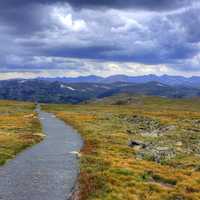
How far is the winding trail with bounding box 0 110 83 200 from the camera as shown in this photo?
25547mm

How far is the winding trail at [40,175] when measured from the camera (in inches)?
1006

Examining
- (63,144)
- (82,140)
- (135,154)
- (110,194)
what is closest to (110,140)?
(82,140)

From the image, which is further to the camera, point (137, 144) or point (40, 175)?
point (137, 144)

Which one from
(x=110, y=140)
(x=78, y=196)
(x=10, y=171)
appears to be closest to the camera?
(x=78, y=196)

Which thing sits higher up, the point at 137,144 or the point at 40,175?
the point at 40,175

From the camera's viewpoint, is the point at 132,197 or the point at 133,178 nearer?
the point at 132,197

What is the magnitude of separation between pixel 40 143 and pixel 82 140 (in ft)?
26.5

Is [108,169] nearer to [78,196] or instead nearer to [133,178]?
[133,178]

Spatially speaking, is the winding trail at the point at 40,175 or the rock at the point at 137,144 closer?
the winding trail at the point at 40,175

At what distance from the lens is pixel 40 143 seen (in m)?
54.8

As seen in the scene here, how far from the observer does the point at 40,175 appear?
31609 mm

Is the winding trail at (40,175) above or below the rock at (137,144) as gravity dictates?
above

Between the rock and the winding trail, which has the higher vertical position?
the winding trail

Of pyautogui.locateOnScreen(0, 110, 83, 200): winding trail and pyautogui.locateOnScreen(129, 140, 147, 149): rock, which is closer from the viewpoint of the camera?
pyautogui.locateOnScreen(0, 110, 83, 200): winding trail
